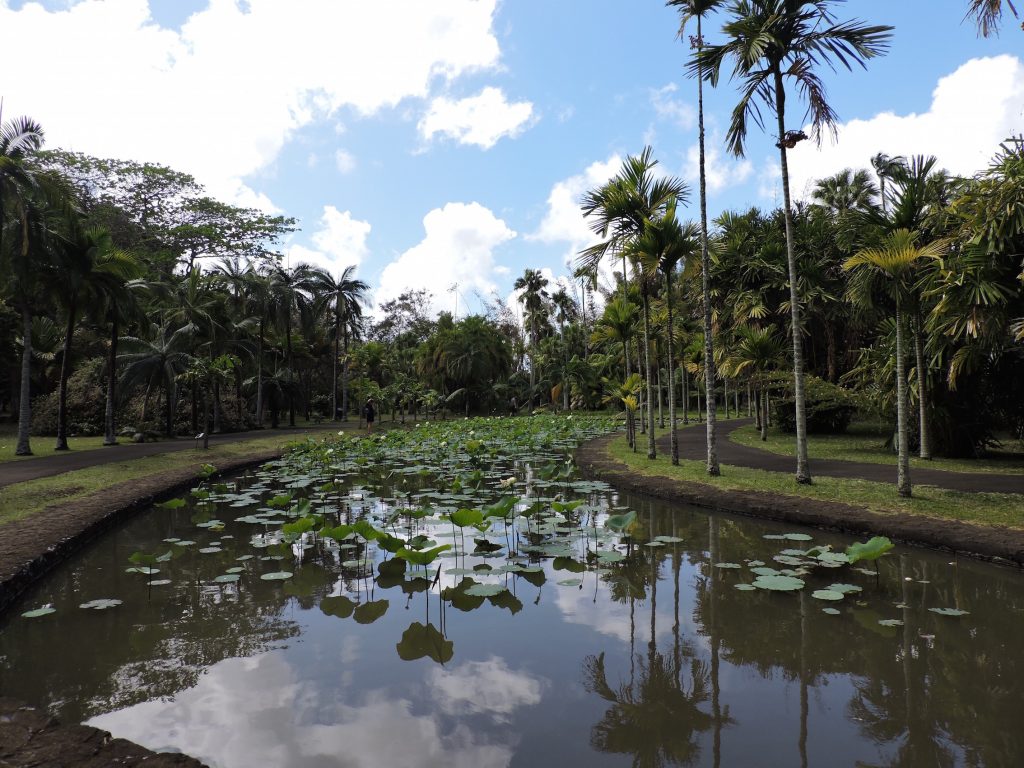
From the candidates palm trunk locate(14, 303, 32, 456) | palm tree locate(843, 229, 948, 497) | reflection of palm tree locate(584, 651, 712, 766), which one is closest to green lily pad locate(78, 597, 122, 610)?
reflection of palm tree locate(584, 651, 712, 766)

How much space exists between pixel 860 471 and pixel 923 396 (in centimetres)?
338

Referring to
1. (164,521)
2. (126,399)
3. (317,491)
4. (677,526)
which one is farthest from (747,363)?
(126,399)

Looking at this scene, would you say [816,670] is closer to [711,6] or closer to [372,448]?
[711,6]

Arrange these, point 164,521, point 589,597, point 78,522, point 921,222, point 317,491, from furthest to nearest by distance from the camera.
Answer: point 317,491 < point 921,222 < point 164,521 < point 78,522 < point 589,597

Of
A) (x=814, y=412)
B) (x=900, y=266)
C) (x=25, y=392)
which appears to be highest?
(x=900, y=266)

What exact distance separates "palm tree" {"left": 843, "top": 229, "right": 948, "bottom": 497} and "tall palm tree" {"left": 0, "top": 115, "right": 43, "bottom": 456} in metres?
18.9

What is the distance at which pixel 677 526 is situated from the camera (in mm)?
8852

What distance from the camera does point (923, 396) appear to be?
45.6 feet

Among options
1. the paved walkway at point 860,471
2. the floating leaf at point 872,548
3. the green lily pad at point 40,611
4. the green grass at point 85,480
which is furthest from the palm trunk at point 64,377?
the floating leaf at point 872,548

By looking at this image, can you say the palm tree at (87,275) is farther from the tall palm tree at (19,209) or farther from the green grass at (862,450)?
the green grass at (862,450)

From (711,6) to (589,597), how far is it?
1224cm

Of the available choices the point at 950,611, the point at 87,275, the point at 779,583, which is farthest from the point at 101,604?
the point at 87,275

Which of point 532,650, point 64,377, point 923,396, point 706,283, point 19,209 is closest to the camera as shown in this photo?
point 532,650

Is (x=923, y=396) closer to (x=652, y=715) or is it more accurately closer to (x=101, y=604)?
(x=652, y=715)
